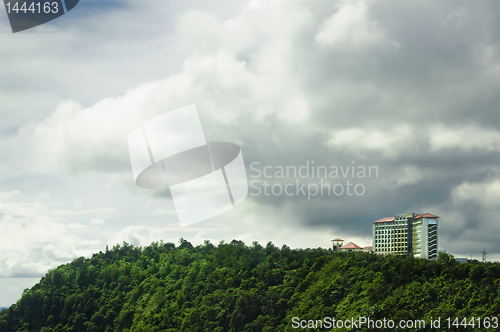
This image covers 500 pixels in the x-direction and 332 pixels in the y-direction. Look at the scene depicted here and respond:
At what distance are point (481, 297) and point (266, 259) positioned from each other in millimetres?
15923

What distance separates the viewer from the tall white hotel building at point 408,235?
34.3m

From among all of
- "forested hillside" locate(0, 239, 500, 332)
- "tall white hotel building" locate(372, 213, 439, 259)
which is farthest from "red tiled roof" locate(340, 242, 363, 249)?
"forested hillside" locate(0, 239, 500, 332)

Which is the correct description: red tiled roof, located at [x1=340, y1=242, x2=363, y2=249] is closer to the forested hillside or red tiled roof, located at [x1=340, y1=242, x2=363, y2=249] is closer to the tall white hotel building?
the tall white hotel building

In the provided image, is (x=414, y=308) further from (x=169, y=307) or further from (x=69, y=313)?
(x=69, y=313)

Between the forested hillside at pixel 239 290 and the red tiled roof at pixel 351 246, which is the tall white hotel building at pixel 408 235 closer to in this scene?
the red tiled roof at pixel 351 246

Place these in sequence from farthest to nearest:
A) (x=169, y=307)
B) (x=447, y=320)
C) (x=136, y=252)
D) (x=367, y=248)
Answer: (x=136, y=252) → (x=367, y=248) → (x=169, y=307) → (x=447, y=320)

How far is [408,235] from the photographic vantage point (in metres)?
36.4

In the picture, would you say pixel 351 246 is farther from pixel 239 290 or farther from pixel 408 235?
pixel 239 290

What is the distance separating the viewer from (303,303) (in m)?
27.4

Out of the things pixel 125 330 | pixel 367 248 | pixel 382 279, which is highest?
pixel 367 248

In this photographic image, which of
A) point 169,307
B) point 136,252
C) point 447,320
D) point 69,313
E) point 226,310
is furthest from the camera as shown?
point 136,252

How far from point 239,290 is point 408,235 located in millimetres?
15182

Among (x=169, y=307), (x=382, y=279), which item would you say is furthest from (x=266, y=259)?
(x=382, y=279)

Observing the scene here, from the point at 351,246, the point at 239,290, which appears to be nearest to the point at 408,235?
the point at 351,246
